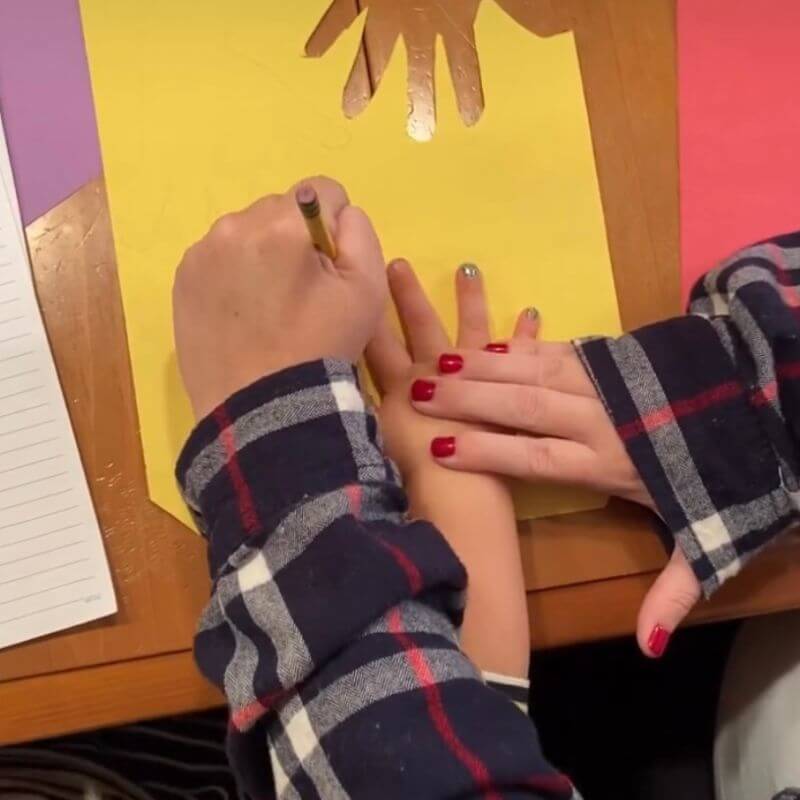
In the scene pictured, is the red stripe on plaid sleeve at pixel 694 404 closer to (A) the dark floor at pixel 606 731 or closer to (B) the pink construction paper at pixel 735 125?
(B) the pink construction paper at pixel 735 125

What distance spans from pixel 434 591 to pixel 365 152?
256 mm

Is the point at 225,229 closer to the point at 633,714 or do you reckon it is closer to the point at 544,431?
the point at 544,431

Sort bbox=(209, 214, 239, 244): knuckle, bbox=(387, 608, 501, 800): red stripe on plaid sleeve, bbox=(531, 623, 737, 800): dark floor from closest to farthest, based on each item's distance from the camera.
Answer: bbox=(387, 608, 501, 800): red stripe on plaid sleeve → bbox=(209, 214, 239, 244): knuckle → bbox=(531, 623, 737, 800): dark floor

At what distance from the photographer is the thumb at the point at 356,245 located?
0.56 meters

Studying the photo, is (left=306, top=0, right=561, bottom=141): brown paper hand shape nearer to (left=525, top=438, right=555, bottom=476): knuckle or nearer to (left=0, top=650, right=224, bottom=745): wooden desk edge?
(left=525, top=438, right=555, bottom=476): knuckle

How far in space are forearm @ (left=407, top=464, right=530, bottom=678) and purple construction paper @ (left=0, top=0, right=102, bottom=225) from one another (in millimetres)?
268

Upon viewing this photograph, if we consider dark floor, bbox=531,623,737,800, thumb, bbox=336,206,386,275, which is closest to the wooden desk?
thumb, bbox=336,206,386,275

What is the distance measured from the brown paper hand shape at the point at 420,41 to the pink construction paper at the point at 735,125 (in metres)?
0.09

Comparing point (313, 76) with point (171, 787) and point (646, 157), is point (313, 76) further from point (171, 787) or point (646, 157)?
point (171, 787)

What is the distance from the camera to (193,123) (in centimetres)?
62

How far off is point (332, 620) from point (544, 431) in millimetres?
167

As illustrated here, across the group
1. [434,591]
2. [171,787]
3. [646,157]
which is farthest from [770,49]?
[171,787]

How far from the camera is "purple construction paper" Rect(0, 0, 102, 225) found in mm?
615

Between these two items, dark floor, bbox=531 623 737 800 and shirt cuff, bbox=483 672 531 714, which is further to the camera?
dark floor, bbox=531 623 737 800
